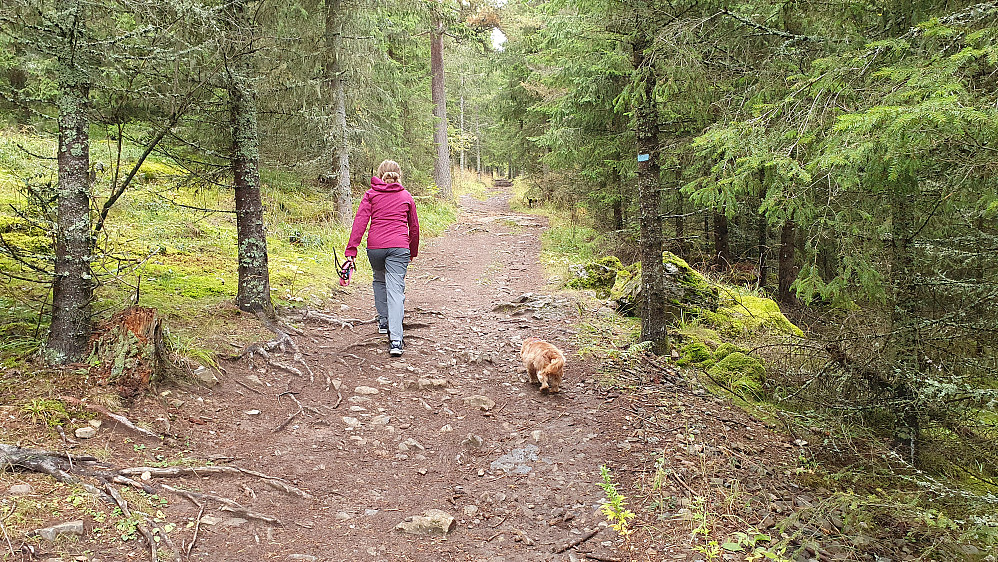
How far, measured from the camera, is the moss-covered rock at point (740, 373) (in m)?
6.45

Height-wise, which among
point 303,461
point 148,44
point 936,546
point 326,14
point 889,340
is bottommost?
point 936,546

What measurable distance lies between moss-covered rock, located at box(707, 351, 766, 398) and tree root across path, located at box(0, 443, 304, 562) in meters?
5.18

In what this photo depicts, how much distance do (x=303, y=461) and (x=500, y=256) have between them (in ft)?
34.4

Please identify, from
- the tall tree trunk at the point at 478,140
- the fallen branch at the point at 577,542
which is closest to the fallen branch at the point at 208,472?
the fallen branch at the point at 577,542

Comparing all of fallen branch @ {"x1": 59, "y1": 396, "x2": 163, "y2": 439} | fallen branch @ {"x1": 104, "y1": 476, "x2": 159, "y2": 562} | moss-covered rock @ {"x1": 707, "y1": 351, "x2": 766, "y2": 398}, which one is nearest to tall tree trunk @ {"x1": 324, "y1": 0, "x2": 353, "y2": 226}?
fallen branch @ {"x1": 59, "y1": 396, "x2": 163, "y2": 439}

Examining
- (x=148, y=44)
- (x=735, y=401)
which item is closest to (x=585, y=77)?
(x=735, y=401)

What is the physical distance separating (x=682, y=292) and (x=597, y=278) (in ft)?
6.65

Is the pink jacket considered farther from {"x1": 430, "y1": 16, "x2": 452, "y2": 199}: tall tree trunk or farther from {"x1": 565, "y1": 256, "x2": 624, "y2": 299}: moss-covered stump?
{"x1": 430, "y1": 16, "x2": 452, "y2": 199}: tall tree trunk

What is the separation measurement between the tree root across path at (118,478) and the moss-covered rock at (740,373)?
518cm

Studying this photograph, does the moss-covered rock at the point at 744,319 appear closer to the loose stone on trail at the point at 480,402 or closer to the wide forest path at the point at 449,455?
the wide forest path at the point at 449,455

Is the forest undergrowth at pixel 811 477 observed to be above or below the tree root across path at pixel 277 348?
below

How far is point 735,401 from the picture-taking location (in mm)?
6012

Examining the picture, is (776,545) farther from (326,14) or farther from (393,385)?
(326,14)

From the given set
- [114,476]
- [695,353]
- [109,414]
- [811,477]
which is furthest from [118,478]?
[695,353]
